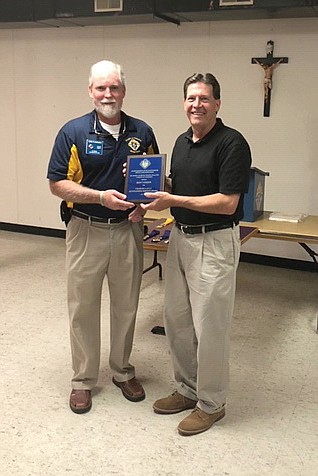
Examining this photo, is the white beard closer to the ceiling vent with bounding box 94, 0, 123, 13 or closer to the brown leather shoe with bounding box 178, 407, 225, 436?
the brown leather shoe with bounding box 178, 407, 225, 436

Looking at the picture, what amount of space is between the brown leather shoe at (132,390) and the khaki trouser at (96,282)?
161 millimetres

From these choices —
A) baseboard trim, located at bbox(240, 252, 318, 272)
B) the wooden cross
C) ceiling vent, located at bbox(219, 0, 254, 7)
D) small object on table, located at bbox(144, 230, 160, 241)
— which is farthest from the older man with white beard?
baseboard trim, located at bbox(240, 252, 318, 272)

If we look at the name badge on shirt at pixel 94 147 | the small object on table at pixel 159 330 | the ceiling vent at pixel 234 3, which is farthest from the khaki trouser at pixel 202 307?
the ceiling vent at pixel 234 3

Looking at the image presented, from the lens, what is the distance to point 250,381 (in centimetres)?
311

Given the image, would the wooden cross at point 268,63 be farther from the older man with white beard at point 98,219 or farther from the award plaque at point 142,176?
the award plaque at point 142,176

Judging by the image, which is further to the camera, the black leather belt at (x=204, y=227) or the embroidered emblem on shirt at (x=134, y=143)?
the embroidered emblem on shirt at (x=134, y=143)

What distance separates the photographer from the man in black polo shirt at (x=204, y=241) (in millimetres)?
2346

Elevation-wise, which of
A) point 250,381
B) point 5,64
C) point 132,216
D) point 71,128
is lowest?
point 250,381

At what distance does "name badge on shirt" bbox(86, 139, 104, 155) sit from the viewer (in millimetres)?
2547

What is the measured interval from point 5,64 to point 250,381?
15.1ft

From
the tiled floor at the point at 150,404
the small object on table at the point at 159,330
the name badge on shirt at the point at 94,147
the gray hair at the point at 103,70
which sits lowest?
the tiled floor at the point at 150,404

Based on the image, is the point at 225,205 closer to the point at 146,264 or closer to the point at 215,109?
the point at 215,109

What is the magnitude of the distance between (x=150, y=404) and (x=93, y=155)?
1.26 meters

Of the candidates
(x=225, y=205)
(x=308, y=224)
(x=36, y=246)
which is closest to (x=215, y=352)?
(x=225, y=205)
